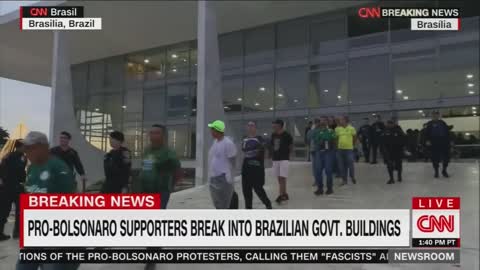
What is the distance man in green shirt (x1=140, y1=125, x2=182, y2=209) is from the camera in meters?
3.18

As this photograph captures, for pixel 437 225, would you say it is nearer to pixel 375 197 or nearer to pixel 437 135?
pixel 375 197

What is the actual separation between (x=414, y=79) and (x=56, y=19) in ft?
39.3

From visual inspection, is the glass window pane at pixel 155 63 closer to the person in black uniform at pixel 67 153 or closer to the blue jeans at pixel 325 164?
the blue jeans at pixel 325 164

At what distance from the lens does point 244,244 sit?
2.17m

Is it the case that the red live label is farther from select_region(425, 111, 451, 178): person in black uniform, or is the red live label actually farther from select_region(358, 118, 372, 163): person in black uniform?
select_region(358, 118, 372, 163): person in black uniform

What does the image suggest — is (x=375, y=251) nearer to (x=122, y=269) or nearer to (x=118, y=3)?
(x=122, y=269)

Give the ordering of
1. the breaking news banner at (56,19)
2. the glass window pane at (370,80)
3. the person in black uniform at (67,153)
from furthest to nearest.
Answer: the glass window pane at (370,80)
the person in black uniform at (67,153)
the breaking news banner at (56,19)

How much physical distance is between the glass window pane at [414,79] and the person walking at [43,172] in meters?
12.1

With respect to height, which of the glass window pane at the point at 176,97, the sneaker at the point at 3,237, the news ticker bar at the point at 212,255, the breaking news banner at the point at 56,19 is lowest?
the sneaker at the point at 3,237

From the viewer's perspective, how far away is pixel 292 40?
14602 millimetres

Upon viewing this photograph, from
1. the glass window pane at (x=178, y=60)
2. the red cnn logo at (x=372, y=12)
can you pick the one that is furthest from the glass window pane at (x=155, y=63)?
the red cnn logo at (x=372, y=12)

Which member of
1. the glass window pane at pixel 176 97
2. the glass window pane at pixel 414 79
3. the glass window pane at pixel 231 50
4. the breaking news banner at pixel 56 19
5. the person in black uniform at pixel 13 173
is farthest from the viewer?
the glass window pane at pixel 231 50

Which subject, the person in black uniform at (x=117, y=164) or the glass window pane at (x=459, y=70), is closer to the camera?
the person in black uniform at (x=117, y=164)

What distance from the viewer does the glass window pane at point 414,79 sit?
1194cm
